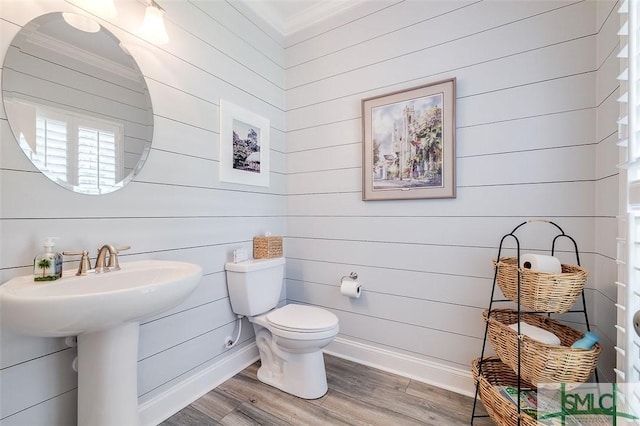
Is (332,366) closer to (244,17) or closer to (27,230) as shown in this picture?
(27,230)

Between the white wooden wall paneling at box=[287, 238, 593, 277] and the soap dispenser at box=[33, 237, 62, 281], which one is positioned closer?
the soap dispenser at box=[33, 237, 62, 281]

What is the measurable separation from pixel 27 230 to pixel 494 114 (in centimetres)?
227

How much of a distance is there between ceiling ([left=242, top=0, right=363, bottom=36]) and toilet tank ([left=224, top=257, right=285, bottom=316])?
1853 mm

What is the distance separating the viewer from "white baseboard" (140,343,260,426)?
143cm

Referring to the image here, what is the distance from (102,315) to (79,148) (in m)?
0.77

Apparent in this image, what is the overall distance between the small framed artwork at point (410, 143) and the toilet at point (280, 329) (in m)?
0.88

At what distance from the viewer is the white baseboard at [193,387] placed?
1.43 metres

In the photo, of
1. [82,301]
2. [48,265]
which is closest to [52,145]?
[48,265]

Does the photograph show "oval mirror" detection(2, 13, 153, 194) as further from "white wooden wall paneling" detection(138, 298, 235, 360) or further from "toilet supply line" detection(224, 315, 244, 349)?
"toilet supply line" detection(224, 315, 244, 349)

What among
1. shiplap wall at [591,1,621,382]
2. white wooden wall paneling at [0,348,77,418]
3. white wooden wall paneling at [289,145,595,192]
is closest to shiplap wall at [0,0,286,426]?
white wooden wall paneling at [0,348,77,418]

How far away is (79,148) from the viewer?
3.96 ft

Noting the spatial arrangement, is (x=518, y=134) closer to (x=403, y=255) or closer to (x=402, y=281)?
(x=403, y=255)

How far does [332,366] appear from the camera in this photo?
198 cm

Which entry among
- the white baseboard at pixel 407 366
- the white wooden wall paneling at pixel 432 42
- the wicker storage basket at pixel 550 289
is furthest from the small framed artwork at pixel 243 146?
the wicker storage basket at pixel 550 289
